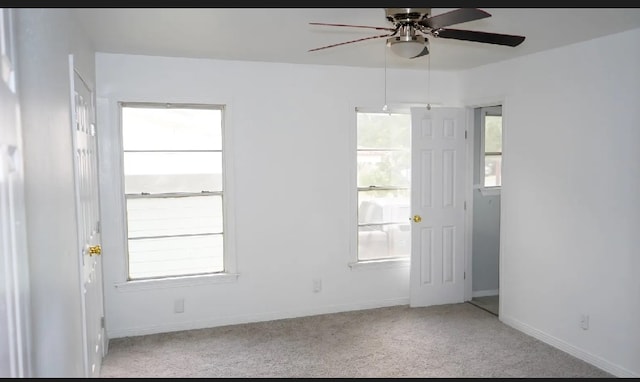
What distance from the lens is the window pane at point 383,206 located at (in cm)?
512

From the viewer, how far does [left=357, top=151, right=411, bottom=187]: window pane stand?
5.08 meters

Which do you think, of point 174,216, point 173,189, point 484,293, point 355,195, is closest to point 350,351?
point 355,195

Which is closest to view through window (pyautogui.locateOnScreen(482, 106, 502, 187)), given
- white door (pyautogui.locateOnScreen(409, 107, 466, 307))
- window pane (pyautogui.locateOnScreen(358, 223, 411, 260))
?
white door (pyautogui.locateOnScreen(409, 107, 466, 307))

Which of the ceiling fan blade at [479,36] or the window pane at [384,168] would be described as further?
the window pane at [384,168]

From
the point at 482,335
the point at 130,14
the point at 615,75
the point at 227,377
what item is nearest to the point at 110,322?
the point at 227,377

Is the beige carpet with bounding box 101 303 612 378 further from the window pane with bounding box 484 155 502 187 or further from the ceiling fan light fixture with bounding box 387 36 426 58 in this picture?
the ceiling fan light fixture with bounding box 387 36 426 58

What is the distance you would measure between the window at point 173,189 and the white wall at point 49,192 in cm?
186

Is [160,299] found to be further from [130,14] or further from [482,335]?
[482,335]

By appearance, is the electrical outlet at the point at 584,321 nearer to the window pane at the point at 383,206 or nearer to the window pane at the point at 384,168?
the window pane at the point at 383,206

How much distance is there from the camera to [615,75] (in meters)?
3.57

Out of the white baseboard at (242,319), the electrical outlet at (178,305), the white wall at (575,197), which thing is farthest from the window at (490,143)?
the electrical outlet at (178,305)

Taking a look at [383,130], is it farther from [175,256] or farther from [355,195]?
[175,256]

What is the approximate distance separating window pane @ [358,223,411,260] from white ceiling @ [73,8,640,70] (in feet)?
5.82

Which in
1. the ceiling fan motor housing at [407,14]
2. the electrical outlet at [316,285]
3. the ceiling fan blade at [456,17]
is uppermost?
the ceiling fan motor housing at [407,14]
